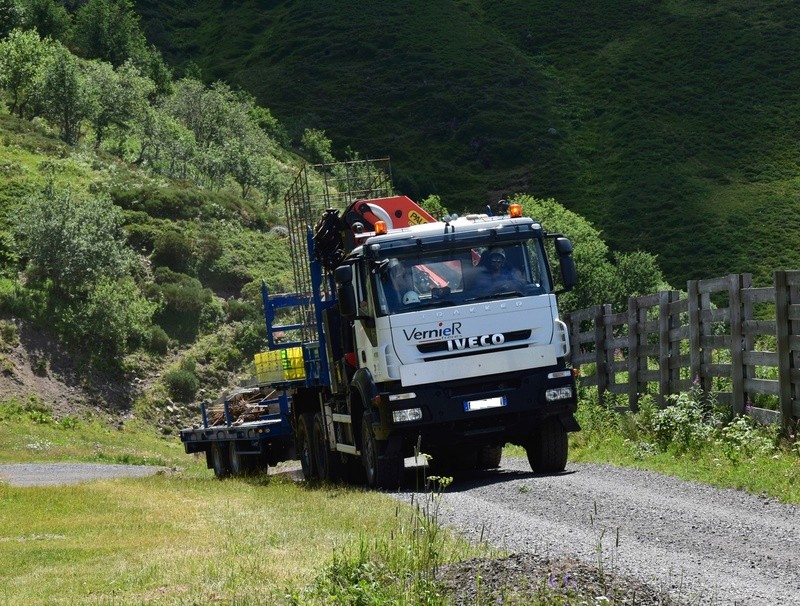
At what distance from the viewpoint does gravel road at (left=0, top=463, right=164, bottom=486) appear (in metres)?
28.1

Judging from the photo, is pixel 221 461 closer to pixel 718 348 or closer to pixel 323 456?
pixel 323 456

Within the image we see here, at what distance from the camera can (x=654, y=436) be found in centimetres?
1798

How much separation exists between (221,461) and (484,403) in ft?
34.8

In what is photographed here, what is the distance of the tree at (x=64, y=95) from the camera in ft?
287

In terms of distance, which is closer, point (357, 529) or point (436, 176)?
point (357, 529)

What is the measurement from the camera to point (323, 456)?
18.9m

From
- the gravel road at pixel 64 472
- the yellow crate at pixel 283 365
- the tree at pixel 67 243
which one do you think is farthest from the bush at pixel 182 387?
the yellow crate at pixel 283 365

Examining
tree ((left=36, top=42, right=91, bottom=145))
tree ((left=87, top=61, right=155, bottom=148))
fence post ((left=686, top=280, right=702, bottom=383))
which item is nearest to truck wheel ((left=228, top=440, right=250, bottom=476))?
fence post ((left=686, top=280, right=702, bottom=383))

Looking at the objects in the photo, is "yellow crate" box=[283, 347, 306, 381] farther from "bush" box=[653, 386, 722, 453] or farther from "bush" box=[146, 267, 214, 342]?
"bush" box=[146, 267, 214, 342]

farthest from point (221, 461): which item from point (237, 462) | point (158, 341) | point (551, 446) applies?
point (158, 341)

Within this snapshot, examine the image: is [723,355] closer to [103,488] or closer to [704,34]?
[103,488]

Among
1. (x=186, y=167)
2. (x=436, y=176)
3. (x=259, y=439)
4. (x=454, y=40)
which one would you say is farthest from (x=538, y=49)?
(x=259, y=439)

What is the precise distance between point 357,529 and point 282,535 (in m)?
0.71

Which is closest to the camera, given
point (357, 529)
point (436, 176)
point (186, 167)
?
point (357, 529)
